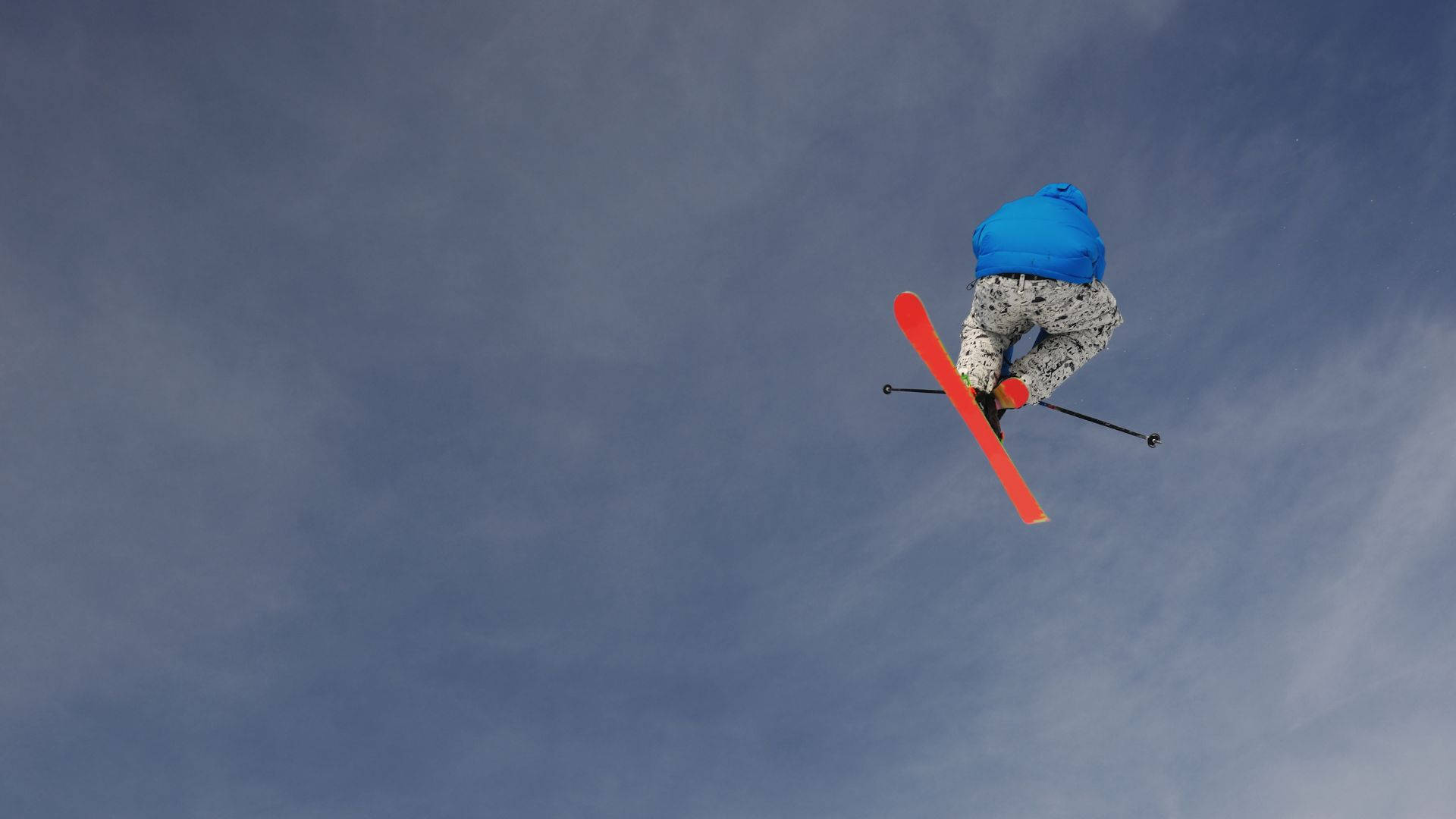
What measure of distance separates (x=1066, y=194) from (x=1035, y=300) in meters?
1.17

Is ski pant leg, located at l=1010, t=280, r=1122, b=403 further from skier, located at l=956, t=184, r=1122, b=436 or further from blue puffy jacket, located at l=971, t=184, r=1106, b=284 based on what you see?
blue puffy jacket, located at l=971, t=184, r=1106, b=284

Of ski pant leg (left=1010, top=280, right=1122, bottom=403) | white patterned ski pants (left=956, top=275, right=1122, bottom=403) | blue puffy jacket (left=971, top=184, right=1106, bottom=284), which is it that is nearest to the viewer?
blue puffy jacket (left=971, top=184, right=1106, bottom=284)

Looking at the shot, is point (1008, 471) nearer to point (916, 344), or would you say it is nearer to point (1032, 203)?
point (916, 344)

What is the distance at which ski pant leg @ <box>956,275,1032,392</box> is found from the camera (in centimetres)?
1245

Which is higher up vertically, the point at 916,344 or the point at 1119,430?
the point at 916,344

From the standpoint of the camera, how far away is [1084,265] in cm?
1215

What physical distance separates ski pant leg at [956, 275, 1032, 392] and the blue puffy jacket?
23 centimetres

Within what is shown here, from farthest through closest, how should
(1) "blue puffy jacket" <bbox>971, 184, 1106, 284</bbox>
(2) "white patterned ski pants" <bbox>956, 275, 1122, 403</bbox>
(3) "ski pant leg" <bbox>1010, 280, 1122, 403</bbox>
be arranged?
(3) "ski pant leg" <bbox>1010, 280, 1122, 403</bbox> → (2) "white patterned ski pants" <bbox>956, 275, 1122, 403</bbox> → (1) "blue puffy jacket" <bbox>971, 184, 1106, 284</bbox>

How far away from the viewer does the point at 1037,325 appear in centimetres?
1305

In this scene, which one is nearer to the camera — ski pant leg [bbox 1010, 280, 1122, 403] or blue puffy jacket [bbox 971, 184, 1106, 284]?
blue puffy jacket [bbox 971, 184, 1106, 284]

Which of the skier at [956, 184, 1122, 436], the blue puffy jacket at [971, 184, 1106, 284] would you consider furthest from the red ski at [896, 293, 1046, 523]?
the blue puffy jacket at [971, 184, 1106, 284]

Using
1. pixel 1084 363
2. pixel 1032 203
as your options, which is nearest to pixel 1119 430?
pixel 1084 363

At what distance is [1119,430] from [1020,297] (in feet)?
8.11

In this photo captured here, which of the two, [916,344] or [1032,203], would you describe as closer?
[1032,203]
